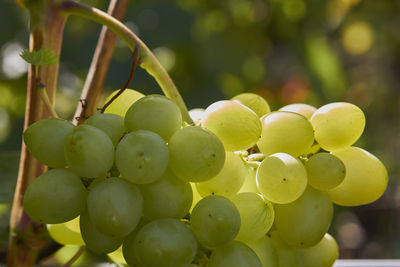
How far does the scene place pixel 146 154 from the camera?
0.30m

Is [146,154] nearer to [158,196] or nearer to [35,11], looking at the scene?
[158,196]

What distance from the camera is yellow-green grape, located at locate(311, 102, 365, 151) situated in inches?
14.7

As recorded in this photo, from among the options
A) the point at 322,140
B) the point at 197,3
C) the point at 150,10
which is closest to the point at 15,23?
the point at 150,10

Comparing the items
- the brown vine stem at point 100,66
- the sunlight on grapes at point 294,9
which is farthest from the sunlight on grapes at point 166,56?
the brown vine stem at point 100,66

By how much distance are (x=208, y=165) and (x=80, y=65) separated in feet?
3.16

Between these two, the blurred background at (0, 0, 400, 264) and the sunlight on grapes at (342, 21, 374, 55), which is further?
the sunlight on grapes at (342, 21, 374, 55)

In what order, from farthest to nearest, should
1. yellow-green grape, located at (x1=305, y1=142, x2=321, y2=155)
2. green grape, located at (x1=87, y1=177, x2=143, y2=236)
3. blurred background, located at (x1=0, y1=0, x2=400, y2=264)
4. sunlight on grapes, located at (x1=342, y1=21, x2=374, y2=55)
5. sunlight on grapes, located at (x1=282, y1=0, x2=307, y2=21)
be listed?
1. sunlight on grapes, located at (x1=342, y1=21, x2=374, y2=55)
2. sunlight on grapes, located at (x1=282, y1=0, x2=307, y2=21)
3. blurred background, located at (x1=0, y1=0, x2=400, y2=264)
4. yellow-green grape, located at (x1=305, y1=142, x2=321, y2=155)
5. green grape, located at (x1=87, y1=177, x2=143, y2=236)

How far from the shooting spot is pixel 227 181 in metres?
0.33

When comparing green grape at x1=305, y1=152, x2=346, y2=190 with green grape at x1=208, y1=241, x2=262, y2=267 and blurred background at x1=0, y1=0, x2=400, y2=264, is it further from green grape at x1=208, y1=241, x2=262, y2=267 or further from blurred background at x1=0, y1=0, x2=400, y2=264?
blurred background at x1=0, y1=0, x2=400, y2=264

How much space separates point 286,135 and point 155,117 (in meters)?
0.10

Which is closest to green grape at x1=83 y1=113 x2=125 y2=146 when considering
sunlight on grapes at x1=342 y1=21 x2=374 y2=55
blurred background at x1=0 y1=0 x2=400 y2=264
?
blurred background at x1=0 y1=0 x2=400 y2=264

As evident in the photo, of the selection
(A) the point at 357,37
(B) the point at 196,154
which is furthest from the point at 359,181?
(A) the point at 357,37

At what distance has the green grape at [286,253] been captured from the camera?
1.23 feet

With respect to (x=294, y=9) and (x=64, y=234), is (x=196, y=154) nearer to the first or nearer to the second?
(x=64, y=234)
